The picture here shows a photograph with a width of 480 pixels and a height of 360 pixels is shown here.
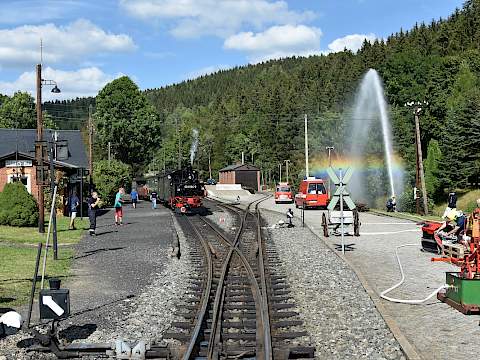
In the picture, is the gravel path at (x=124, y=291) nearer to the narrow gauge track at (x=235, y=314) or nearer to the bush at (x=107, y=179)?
the narrow gauge track at (x=235, y=314)

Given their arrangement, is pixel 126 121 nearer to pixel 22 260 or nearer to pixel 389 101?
pixel 389 101

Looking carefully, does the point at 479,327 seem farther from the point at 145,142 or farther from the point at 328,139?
the point at 328,139

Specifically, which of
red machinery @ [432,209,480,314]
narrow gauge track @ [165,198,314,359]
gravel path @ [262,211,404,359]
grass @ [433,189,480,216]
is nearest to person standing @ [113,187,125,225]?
narrow gauge track @ [165,198,314,359]

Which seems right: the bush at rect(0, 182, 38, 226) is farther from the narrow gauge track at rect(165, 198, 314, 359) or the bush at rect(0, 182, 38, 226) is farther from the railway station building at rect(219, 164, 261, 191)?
the railway station building at rect(219, 164, 261, 191)

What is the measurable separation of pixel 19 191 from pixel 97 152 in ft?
217

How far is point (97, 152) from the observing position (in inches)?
3666

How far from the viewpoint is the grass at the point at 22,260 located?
489 inches

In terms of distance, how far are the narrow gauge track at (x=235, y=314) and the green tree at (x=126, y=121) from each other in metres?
56.5

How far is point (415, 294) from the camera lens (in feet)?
38.4

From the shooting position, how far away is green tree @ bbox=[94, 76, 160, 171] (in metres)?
72.2

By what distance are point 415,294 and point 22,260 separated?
11311 millimetres

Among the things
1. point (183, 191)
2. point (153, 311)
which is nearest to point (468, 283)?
point (153, 311)

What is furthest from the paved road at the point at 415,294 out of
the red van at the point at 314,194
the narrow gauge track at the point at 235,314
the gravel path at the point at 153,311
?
the red van at the point at 314,194

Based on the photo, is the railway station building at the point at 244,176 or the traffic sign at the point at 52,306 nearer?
Answer: the traffic sign at the point at 52,306
